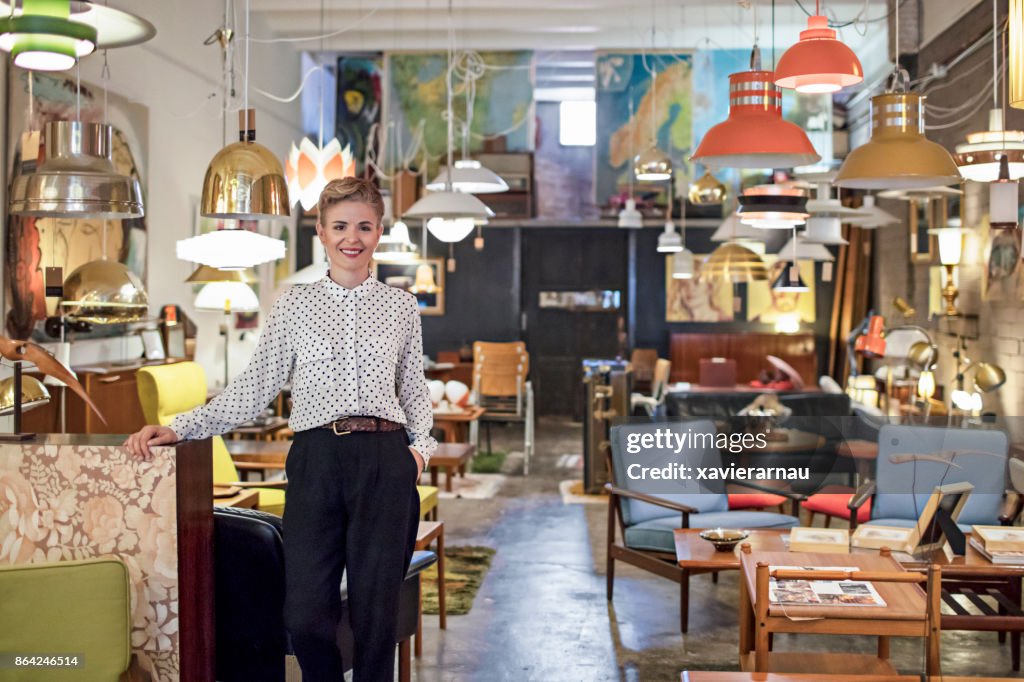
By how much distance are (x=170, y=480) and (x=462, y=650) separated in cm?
246

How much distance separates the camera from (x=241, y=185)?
405 cm

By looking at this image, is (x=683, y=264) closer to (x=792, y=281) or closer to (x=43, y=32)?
(x=792, y=281)

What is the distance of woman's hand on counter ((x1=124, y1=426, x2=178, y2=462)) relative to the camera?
3223 millimetres

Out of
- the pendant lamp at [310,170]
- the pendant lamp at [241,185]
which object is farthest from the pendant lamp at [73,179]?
the pendant lamp at [310,170]

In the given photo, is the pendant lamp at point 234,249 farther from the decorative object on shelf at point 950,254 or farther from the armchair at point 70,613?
the decorative object on shelf at point 950,254

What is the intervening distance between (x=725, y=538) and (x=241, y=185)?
9.71 feet

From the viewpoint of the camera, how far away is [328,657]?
3258mm

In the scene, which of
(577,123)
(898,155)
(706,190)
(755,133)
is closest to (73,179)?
(755,133)

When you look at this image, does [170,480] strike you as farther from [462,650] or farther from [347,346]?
[462,650]

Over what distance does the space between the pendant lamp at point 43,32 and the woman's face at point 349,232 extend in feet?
2.67

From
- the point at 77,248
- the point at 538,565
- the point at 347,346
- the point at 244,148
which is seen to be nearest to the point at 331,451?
the point at 347,346

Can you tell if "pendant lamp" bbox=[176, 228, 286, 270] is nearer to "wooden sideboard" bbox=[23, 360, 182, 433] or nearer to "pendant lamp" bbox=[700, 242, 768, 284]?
"wooden sideboard" bbox=[23, 360, 182, 433]

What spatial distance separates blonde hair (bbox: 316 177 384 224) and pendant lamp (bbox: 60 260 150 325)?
4150 millimetres

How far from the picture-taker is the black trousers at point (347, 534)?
3.14m
